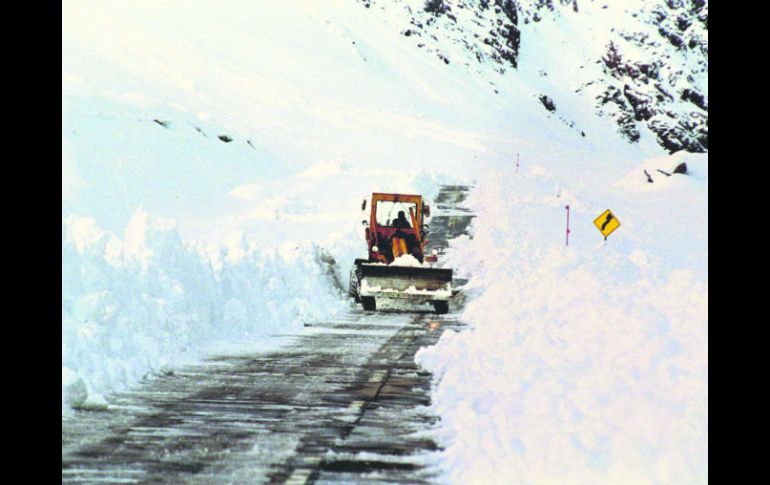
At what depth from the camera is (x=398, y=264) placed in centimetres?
2188

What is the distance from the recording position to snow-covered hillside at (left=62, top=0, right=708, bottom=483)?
866cm

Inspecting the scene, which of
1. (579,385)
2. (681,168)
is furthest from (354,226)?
(681,168)

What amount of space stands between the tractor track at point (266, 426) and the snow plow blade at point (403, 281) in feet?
22.5

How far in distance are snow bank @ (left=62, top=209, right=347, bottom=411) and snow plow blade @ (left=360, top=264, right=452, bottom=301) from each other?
888mm

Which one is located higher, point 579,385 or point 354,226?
point 354,226

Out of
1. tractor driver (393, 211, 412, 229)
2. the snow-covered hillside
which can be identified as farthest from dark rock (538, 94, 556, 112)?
tractor driver (393, 211, 412, 229)

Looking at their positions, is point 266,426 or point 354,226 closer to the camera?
point 266,426

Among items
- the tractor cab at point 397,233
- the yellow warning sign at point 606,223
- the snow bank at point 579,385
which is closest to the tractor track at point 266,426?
the snow bank at point 579,385

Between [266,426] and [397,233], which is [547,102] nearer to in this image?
[397,233]

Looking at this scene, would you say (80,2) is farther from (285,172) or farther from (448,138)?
(285,172)

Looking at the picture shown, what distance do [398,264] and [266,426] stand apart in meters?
12.8

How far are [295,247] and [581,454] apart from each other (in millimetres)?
17187
